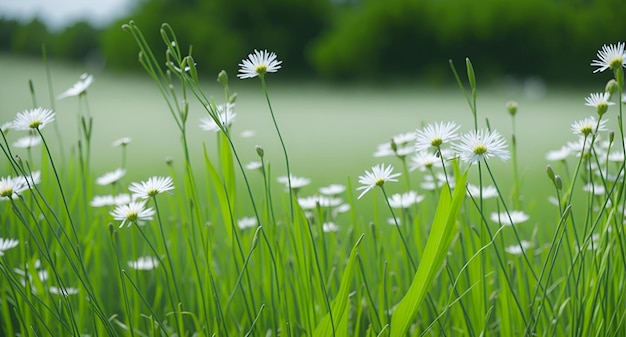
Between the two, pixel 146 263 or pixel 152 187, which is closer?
pixel 152 187

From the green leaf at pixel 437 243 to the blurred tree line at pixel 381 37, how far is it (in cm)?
815

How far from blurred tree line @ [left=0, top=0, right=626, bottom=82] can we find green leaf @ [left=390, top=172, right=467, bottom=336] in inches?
321

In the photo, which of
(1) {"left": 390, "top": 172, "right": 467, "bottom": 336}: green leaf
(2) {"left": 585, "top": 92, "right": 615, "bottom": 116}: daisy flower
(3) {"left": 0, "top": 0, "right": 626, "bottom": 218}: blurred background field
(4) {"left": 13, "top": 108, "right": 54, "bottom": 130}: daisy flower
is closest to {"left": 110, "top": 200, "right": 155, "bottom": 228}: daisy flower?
(4) {"left": 13, "top": 108, "right": 54, "bottom": 130}: daisy flower

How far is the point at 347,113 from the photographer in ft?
25.9

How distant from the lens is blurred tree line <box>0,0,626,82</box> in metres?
9.22

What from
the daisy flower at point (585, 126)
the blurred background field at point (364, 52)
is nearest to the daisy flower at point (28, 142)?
the daisy flower at point (585, 126)

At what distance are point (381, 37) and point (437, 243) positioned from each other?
941 centimetres

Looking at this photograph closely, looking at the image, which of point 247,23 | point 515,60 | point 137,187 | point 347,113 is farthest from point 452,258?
point 247,23

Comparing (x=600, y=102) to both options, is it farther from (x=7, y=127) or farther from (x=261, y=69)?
(x=7, y=127)

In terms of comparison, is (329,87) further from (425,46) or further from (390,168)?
(390,168)

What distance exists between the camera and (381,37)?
9.98m

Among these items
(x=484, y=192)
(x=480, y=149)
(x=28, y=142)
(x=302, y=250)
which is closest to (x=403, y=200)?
(x=484, y=192)

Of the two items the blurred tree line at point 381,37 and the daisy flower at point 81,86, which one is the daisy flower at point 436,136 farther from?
the blurred tree line at point 381,37

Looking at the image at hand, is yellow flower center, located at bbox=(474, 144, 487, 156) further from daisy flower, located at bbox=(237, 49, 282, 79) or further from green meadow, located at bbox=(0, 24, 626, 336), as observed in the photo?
daisy flower, located at bbox=(237, 49, 282, 79)
